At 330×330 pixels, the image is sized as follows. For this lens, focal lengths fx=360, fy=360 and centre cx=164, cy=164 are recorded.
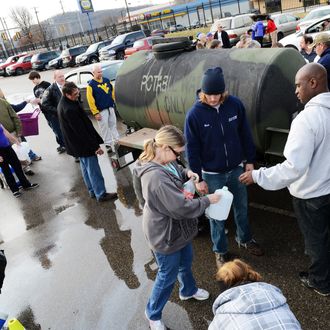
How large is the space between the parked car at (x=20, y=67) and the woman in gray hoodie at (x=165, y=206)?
118 feet

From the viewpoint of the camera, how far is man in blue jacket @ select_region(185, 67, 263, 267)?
3.28 m

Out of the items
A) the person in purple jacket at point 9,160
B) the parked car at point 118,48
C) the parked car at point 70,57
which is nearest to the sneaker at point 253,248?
the person in purple jacket at point 9,160

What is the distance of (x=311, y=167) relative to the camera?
2.70 meters

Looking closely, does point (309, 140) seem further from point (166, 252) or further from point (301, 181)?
point (166, 252)

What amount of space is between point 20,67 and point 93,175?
109ft

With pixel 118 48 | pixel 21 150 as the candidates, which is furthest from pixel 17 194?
pixel 118 48

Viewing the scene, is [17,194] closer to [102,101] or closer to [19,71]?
[102,101]

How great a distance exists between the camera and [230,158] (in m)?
3.45

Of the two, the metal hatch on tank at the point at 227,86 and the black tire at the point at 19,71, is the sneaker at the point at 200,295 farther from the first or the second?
the black tire at the point at 19,71

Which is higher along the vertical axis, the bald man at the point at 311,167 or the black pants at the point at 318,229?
the bald man at the point at 311,167

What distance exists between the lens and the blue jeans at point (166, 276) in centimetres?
287

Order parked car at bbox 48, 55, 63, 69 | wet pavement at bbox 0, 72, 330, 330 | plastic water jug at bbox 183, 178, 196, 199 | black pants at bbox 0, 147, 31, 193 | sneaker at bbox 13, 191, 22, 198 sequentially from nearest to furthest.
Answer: plastic water jug at bbox 183, 178, 196, 199, wet pavement at bbox 0, 72, 330, 330, black pants at bbox 0, 147, 31, 193, sneaker at bbox 13, 191, 22, 198, parked car at bbox 48, 55, 63, 69

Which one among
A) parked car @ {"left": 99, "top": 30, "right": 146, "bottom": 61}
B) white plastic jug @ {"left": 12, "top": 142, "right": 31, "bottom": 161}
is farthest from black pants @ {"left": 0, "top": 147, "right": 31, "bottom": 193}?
parked car @ {"left": 99, "top": 30, "right": 146, "bottom": 61}

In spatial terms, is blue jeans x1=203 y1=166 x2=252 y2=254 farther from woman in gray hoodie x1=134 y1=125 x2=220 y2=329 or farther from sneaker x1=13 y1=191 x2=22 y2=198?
sneaker x1=13 y1=191 x2=22 y2=198
